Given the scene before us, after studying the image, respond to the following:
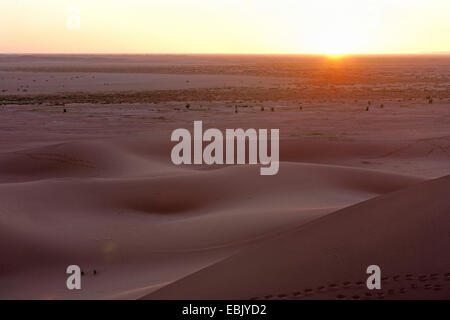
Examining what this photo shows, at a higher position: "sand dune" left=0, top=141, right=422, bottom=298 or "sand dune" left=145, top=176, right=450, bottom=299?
"sand dune" left=0, top=141, right=422, bottom=298

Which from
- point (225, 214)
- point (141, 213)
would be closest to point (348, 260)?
point (225, 214)

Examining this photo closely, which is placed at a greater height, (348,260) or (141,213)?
(141,213)

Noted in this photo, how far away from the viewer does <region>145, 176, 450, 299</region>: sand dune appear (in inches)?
210

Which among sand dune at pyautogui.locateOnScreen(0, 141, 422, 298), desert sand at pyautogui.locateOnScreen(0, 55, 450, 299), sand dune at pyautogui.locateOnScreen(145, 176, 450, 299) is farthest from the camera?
sand dune at pyautogui.locateOnScreen(0, 141, 422, 298)

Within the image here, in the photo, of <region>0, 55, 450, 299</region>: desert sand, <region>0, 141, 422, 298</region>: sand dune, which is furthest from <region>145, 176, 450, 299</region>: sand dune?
<region>0, 141, 422, 298</region>: sand dune

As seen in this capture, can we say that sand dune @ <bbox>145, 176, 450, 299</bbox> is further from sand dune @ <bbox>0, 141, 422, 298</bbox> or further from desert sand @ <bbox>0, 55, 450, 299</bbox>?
sand dune @ <bbox>0, 141, 422, 298</bbox>

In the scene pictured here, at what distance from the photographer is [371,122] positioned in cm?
3086

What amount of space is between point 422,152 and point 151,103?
2480 centimetres

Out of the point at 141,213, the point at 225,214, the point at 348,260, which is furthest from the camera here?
the point at 141,213

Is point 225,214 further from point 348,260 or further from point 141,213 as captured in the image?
point 348,260

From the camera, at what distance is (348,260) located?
584 cm

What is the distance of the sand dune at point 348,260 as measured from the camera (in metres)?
5.34
